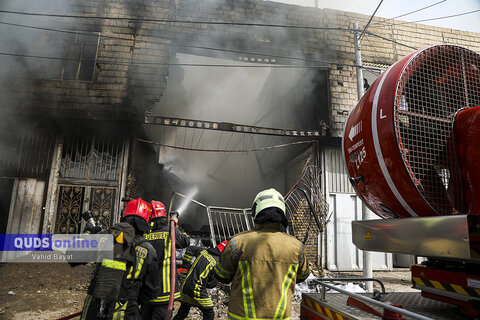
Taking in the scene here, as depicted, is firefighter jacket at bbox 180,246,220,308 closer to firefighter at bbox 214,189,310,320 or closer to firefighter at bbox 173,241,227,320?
firefighter at bbox 173,241,227,320

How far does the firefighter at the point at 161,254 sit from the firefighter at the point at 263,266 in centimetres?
183

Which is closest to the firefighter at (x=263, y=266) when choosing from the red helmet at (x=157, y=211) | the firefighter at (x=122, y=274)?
the firefighter at (x=122, y=274)

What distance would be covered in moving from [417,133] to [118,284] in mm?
2761

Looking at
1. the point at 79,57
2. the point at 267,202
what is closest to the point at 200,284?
the point at 267,202

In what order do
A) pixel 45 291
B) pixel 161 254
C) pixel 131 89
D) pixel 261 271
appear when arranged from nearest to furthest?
1. pixel 261 271
2. pixel 161 254
3. pixel 45 291
4. pixel 131 89

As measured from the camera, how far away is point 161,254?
382cm

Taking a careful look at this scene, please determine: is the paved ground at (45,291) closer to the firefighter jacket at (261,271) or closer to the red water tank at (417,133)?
the firefighter jacket at (261,271)

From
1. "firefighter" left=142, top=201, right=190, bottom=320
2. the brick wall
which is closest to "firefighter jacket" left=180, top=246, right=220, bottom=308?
"firefighter" left=142, top=201, right=190, bottom=320

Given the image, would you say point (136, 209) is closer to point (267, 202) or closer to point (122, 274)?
point (122, 274)

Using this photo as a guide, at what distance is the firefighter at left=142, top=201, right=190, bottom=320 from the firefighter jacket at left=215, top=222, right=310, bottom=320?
5.96 feet

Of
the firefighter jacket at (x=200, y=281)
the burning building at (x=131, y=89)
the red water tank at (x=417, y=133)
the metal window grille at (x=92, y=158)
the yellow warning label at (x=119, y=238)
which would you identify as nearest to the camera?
the red water tank at (x=417, y=133)

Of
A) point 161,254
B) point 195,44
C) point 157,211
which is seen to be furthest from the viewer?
point 195,44

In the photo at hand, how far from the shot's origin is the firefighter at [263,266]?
1.95 meters

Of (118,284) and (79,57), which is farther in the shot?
(79,57)
